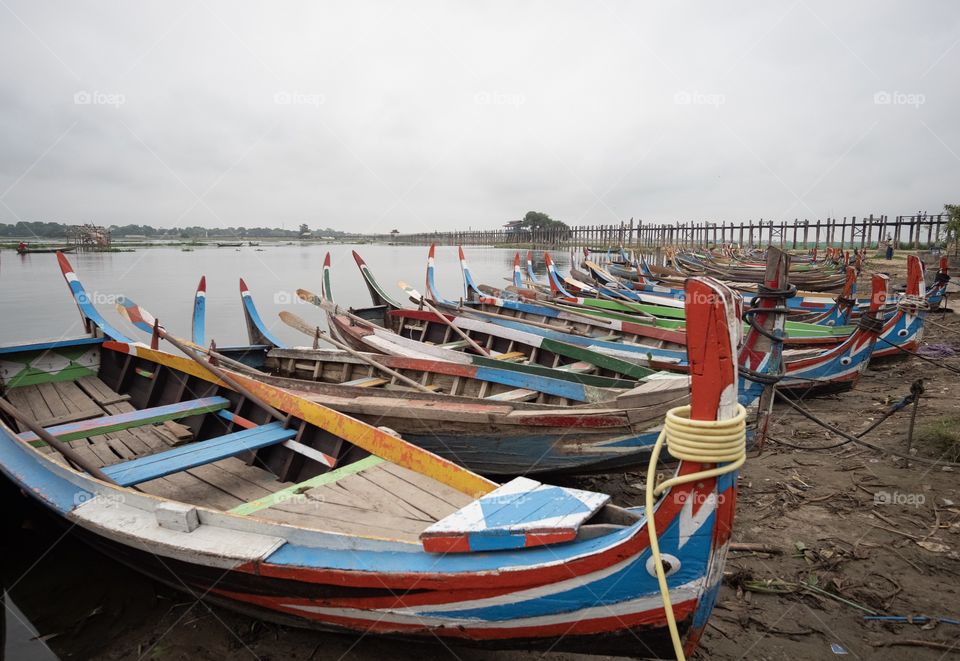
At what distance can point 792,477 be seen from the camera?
5.21 m

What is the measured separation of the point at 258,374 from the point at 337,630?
3.87m

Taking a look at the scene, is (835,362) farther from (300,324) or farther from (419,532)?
(300,324)

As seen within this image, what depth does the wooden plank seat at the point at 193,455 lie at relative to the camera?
146 inches

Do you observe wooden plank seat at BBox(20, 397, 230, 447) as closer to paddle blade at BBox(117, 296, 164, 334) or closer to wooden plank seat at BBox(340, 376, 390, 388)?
wooden plank seat at BBox(340, 376, 390, 388)

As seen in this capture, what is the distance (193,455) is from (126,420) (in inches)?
42.6

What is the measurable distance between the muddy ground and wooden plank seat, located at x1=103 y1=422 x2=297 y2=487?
3.47 ft

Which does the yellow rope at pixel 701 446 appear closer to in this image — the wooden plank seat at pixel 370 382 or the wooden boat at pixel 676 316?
the wooden plank seat at pixel 370 382

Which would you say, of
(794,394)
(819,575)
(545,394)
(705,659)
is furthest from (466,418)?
(794,394)

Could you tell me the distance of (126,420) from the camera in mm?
4566

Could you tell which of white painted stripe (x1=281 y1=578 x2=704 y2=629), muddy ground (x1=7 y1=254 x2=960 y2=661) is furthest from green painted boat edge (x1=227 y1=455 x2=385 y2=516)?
muddy ground (x1=7 y1=254 x2=960 y2=661)

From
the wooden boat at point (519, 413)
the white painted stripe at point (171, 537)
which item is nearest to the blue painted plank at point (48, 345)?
the wooden boat at point (519, 413)

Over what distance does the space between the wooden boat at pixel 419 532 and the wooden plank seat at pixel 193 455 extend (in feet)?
0.06

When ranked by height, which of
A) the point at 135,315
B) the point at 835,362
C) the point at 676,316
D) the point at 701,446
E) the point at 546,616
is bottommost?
the point at 546,616

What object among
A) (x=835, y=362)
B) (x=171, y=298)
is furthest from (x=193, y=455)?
(x=171, y=298)
